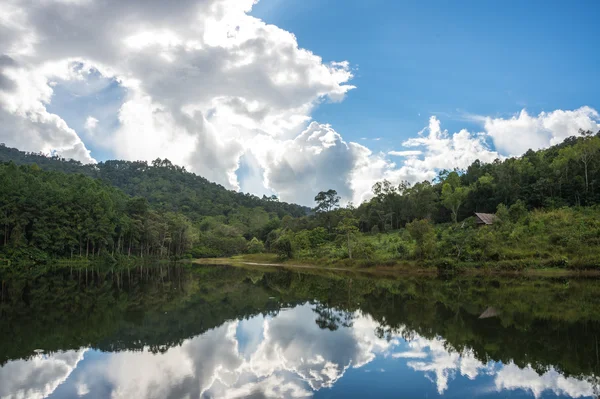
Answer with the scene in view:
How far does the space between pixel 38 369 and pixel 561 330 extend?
16.6 metres

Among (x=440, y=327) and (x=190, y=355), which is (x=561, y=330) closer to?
(x=440, y=327)

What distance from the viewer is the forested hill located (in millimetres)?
150000

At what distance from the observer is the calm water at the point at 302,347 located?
9078 millimetres

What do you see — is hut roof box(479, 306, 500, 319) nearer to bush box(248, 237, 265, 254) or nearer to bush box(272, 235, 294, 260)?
→ bush box(272, 235, 294, 260)

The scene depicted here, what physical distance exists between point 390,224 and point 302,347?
223 feet

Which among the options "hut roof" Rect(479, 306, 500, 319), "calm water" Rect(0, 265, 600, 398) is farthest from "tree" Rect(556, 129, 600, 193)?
"hut roof" Rect(479, 306, 500, 319)

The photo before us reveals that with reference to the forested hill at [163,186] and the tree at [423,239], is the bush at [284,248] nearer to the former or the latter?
the tree at [423,239]

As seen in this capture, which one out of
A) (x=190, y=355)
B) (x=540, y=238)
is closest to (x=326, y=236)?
(x=540, y=238)

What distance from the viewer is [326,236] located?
66688 millimetres

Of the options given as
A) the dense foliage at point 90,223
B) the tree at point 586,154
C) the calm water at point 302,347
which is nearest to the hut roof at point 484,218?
the tree at point 586,154

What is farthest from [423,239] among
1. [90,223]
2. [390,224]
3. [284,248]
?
[90,223]

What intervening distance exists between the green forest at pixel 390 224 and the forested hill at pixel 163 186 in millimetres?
44953

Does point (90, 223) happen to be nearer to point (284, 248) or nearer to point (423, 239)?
point (284, 248)

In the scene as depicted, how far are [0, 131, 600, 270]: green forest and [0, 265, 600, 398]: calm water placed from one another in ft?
56.1
